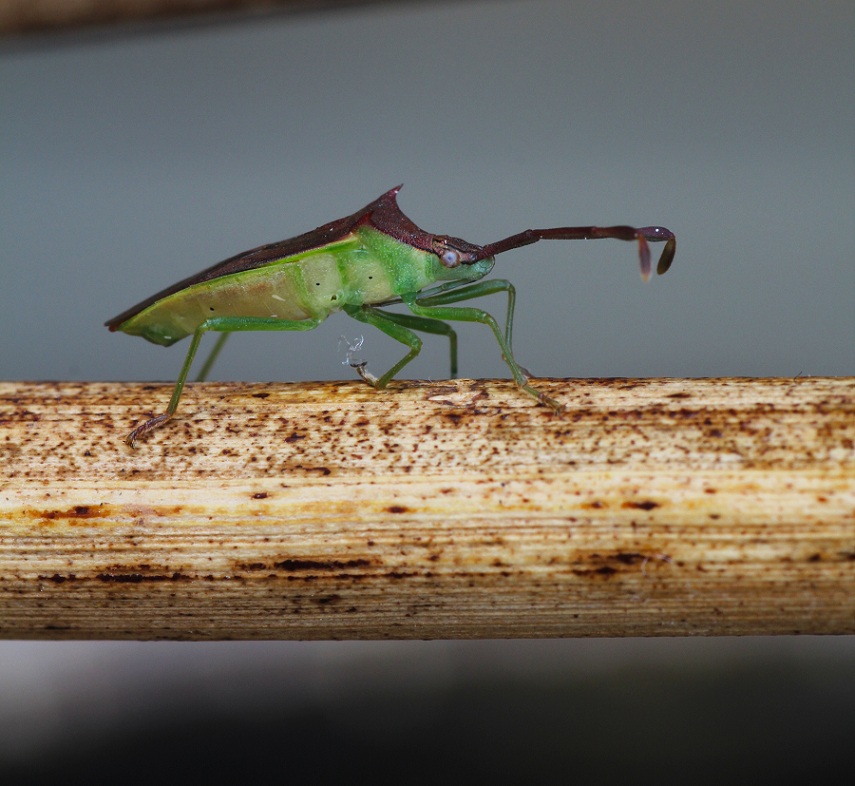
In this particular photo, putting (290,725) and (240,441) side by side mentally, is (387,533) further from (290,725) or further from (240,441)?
(290,725)

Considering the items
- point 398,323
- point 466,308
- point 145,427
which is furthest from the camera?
point 398,323

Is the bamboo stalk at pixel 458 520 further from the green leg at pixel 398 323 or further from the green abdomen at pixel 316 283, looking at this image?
the green abdomen at pixel 316 283

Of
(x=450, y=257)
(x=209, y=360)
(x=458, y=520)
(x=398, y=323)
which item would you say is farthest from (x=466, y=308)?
(x=209, y=360)

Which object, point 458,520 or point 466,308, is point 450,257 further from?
point 458,520

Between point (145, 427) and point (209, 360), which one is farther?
point (209, 360)

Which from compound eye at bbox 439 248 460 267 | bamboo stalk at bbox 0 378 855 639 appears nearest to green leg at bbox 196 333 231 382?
compound eye at bbox 439 248 460 267
